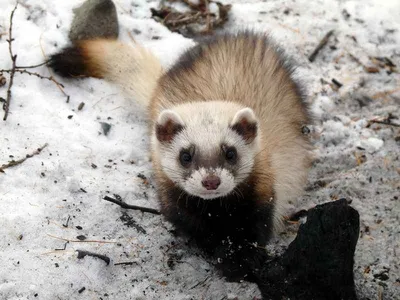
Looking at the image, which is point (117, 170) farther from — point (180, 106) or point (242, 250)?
point (242, 250)

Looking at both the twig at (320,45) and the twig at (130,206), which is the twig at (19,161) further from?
the twig at (320,45)

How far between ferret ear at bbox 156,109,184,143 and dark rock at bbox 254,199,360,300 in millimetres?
705

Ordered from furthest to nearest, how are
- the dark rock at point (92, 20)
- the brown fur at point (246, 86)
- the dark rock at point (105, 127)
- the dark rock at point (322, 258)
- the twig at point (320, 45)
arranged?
the twig at point (320, 45)
the dark rock at point (92, 20)
the dark rock at point (105, 127)
the brown fur at point (246, 86)
the dark rock at point (322, 258)

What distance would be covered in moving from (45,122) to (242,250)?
1345mm

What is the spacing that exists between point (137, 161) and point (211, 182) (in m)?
1.03

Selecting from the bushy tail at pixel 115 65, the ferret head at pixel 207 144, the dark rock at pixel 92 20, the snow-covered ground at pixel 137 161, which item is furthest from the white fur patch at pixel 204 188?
the dark rock at pixel 92 20

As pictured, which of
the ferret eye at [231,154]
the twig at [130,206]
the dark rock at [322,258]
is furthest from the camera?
the twig at [130,206]

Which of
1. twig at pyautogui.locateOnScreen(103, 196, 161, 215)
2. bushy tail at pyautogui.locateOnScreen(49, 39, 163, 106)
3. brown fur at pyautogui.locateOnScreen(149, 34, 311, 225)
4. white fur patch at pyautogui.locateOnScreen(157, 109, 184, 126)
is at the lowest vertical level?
twig at pyautogui.locateOnScreen(103, 196, 161, 215)

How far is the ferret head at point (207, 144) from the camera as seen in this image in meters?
2.29

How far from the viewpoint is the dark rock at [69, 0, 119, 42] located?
351cm

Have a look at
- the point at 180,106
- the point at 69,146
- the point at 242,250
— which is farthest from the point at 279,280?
the point at 69,146

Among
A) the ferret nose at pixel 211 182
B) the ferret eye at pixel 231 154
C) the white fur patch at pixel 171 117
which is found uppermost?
the white fur patch at pixel 171 117

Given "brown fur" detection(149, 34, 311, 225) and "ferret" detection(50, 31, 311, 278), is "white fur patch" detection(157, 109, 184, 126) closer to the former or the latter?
"ferret" detection(50, 31, 311, 278)

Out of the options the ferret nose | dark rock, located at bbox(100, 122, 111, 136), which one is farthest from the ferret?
dark rock, located at bbox(100, 122, 111, 136)
